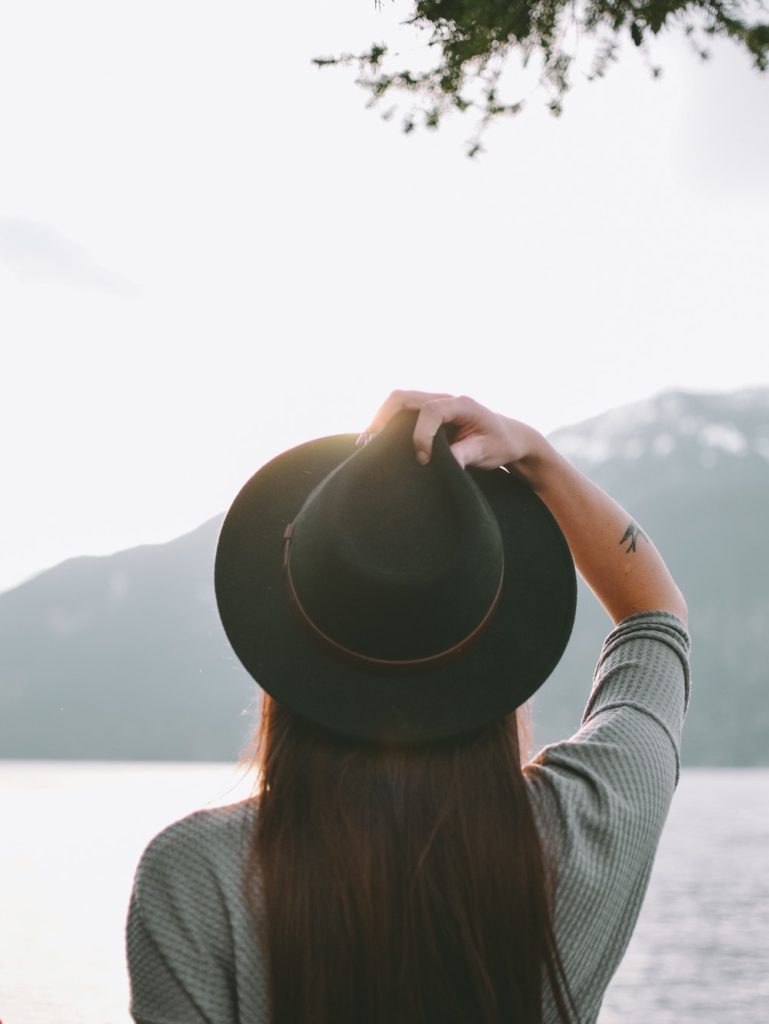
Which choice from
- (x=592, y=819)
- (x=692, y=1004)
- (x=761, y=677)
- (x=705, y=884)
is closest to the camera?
(x=592, y=819)

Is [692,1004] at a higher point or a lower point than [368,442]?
lower

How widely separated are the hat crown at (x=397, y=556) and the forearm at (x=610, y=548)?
354mm

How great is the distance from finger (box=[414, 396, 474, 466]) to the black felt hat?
0.02 metres

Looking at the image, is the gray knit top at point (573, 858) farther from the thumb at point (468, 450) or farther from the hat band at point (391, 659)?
the thumb at point (468, 450)

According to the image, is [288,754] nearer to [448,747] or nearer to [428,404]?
[448,747]

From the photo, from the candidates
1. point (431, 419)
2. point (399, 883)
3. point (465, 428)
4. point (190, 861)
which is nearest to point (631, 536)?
point (465, 428)

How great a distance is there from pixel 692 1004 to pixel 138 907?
42.1 metres

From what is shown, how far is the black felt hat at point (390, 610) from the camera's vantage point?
48.1 inches

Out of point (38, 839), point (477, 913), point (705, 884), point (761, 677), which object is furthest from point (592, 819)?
point (761, 677)

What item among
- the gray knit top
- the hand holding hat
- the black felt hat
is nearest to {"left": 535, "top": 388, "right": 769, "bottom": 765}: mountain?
the gray knit top

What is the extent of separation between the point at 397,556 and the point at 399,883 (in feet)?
1.28

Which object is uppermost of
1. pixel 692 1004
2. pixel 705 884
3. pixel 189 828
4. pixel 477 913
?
pixel 189 828

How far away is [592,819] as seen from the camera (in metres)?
1.30

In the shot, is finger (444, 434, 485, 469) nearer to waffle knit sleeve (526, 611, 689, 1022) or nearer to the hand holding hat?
the hand holding hat
